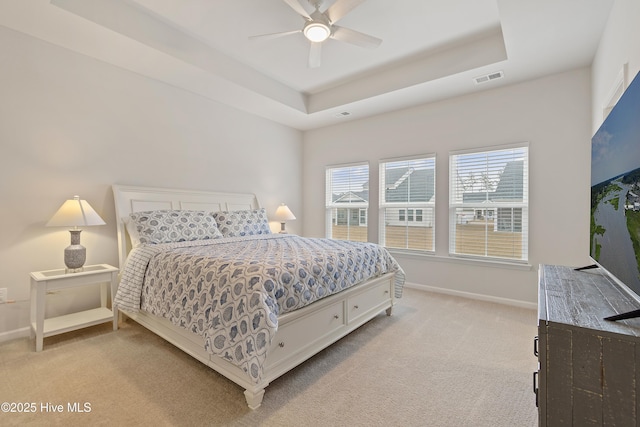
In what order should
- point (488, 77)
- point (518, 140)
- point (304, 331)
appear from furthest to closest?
point (518, 140) → point (488, 77) → point (304, 331)

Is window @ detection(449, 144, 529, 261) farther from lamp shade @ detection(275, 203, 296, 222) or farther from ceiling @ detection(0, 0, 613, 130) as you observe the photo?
lamp shade @ detection(275, 203, 296, 222)

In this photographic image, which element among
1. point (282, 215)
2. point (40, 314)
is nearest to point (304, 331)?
point (40, 314)

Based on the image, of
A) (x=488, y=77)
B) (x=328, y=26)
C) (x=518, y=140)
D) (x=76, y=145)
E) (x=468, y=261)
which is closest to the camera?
(x=328, y=26)

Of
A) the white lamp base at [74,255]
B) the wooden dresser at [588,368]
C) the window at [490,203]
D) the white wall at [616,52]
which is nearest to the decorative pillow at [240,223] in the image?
the white lamp base at [74,255]

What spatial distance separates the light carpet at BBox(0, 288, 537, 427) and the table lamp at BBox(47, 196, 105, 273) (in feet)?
2.25

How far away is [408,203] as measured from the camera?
4438mm

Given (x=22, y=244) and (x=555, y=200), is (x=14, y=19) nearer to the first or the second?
(x=22, y=244)

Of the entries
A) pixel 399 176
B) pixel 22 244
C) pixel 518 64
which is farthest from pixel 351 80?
pixel 22 244

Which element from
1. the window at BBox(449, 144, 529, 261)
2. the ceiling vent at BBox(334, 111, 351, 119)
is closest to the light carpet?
the window at BBox(449, 144, 529, 261)

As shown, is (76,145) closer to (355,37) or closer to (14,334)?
(14,334)

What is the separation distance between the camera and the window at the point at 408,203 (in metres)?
4.24

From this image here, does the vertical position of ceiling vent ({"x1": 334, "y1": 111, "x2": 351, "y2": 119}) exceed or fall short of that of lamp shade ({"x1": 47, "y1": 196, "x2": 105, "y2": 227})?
it exceeds it

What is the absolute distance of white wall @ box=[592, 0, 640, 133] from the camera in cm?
169

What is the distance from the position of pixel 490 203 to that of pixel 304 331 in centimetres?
A: 299
